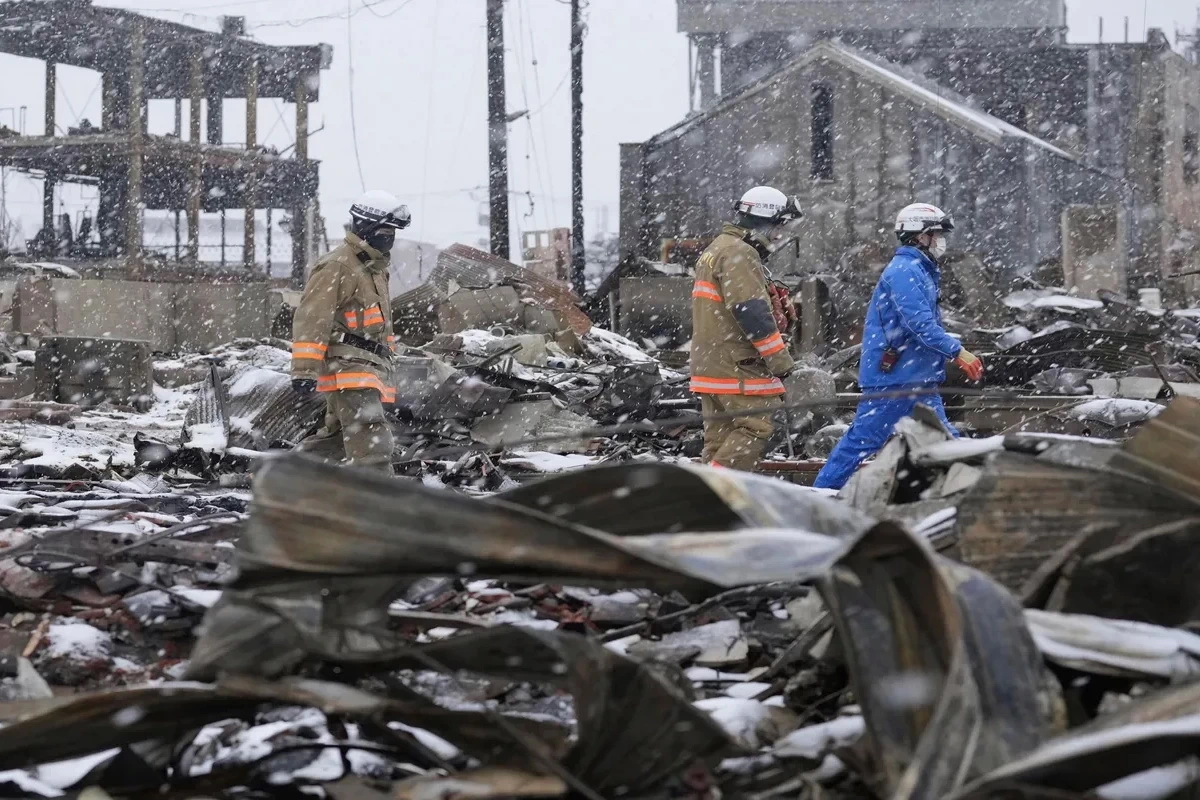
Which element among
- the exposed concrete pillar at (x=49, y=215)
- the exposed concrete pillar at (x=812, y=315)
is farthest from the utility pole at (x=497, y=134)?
the exposed concrete pillar at (x=49, y=215)

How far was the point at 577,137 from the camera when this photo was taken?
88.6 ft

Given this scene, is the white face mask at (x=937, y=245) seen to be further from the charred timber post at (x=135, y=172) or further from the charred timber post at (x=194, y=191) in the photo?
the charred timber post at (x=194, y=191)

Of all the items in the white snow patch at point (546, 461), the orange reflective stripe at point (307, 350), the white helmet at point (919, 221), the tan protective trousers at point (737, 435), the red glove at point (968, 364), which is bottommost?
the white snow patch at point (546, 461)

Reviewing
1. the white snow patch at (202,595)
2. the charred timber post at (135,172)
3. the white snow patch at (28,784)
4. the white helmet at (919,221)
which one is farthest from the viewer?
the charred timber post at (135,172)

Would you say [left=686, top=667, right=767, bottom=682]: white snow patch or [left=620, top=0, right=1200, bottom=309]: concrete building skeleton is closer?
[left=686, top=667, right=767, bottom=682]: white snow patch

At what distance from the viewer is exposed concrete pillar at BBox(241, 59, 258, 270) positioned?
35.6 m

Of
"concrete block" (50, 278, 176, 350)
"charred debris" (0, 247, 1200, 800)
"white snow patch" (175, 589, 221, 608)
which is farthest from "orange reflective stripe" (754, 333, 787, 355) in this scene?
"concrete block" (50, 278, 176, 350)

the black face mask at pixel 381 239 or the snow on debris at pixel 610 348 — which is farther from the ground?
the black face mask at pixel 381 239

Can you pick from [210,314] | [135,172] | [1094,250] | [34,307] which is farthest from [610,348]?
[135,172]

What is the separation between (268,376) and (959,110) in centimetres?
2218

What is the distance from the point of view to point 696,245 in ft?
89.6

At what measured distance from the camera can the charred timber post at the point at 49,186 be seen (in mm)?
35656

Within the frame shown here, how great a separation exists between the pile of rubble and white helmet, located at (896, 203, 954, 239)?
4.12 metres

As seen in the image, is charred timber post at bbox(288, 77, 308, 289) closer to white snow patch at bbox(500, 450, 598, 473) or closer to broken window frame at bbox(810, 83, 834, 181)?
broken window frame at bbox(810, 83, 834, 181)
